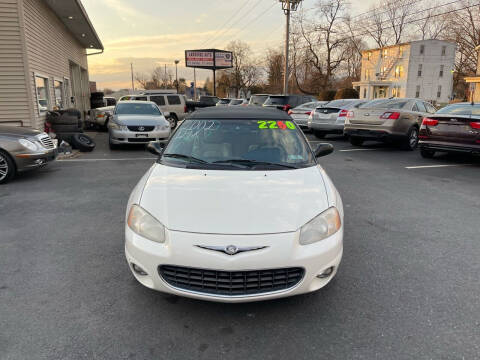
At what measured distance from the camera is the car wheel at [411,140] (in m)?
10.9

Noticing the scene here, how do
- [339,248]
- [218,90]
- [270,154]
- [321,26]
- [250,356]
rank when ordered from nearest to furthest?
[250,356] → [339,248] → [270,154] → [321,26] → [218,90]

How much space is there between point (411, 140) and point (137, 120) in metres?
8.80

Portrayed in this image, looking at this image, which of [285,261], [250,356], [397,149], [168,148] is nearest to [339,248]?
[285,261]

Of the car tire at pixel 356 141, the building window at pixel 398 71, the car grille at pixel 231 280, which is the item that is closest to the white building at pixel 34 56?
the car grille at pixel 231 280

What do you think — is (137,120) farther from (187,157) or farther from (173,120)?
(187,157)

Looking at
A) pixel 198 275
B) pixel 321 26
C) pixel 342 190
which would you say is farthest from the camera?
pixel 321 26

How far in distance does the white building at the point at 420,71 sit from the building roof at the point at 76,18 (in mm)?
39381

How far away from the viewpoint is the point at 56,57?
48.4ft

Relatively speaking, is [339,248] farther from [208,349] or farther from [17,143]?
[17,143]

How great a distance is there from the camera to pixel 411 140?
11.1 meters

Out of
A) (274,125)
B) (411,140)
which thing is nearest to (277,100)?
(411,140)

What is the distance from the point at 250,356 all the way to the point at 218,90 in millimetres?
77660

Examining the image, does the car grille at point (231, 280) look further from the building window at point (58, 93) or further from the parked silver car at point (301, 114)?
the building window at point (58, 93)

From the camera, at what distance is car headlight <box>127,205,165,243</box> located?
8.46 ft
